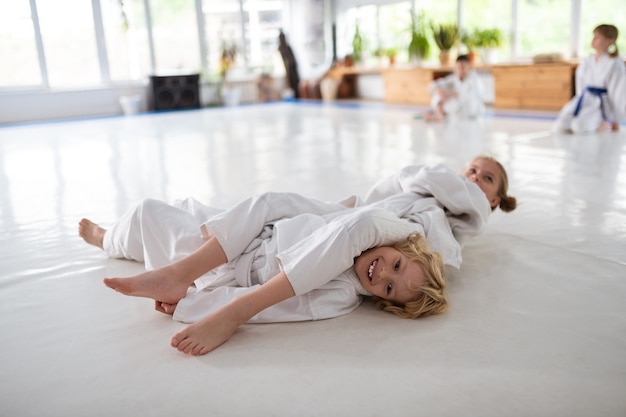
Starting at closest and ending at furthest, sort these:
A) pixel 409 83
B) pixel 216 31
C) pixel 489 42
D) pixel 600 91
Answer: pixel 600 91, pixel 489 42, pixel 409 83, pixel 216 31

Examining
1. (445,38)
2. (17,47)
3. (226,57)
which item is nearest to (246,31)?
(226,57)

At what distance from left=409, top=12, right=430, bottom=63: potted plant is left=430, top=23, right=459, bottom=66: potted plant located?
41cm

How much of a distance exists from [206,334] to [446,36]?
805cm

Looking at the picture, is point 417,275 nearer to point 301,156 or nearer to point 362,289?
point 362,289

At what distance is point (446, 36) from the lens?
8555 mm

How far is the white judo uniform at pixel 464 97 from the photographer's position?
650cm

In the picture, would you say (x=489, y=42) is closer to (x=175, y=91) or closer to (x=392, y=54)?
(x=392, y=54)

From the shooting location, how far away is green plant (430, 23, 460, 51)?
336 inches

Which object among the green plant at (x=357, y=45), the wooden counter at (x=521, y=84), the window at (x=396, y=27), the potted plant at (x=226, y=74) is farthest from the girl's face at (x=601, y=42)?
the potted plant at (x=226, y=74)

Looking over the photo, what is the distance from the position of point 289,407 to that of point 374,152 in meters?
3.47

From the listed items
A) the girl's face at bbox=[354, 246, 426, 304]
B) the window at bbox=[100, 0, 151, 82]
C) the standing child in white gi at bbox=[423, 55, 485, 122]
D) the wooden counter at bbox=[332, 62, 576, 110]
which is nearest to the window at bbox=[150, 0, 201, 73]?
the window at bbox=[100, 0, 151, 82]

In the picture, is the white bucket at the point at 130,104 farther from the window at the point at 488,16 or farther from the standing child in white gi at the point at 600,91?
the standing child in white gi at the point at 600,91

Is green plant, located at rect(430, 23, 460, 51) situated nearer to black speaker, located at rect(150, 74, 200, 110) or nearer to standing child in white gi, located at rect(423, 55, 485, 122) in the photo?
standing child in white gi, located at rect(423, 55, 485, 122)

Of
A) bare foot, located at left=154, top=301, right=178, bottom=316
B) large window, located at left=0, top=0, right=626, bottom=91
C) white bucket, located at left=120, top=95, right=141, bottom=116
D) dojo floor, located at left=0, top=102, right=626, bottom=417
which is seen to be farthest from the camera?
white bucket, located at left=120, top=95, right=141, bottom=116
